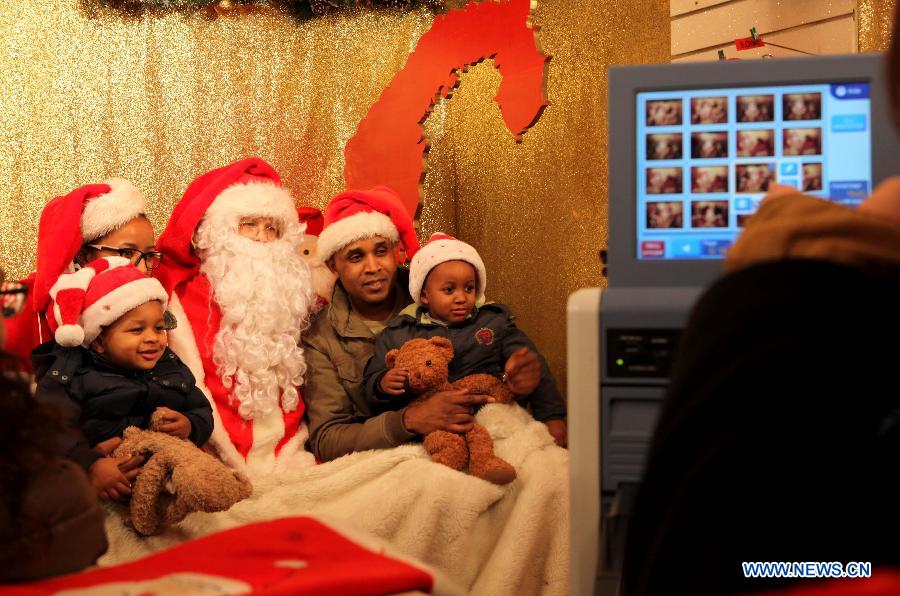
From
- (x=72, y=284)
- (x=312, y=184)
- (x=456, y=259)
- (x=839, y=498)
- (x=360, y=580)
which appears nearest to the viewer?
(x=839, y=498)

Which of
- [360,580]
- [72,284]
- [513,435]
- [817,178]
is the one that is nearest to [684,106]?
[817,178]

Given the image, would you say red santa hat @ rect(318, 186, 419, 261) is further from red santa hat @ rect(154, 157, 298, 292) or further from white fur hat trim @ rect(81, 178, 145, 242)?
white fur hat trim @ rect(81, 178, 145, 242)

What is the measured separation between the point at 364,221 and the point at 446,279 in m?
0.45

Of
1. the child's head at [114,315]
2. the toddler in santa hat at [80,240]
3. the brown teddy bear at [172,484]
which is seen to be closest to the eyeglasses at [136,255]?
the toddler in santa hat at [80,240]

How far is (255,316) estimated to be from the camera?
11.3 ft

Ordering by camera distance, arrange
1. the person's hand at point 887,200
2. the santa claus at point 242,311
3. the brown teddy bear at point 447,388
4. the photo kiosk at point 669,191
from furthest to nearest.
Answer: the santa claus at point 242,311 → the brown teddy bear at point 447,388 → the photo kiosk at point 669,191 → the person's hand at point 887,200

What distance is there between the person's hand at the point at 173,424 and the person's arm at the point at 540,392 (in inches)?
40.2

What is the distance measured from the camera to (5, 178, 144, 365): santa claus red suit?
10.7 ft

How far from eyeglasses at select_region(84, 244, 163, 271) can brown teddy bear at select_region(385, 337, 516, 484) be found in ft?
2.93

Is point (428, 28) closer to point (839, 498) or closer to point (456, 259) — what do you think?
point (456, 259)

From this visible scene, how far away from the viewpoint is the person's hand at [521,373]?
127 inches

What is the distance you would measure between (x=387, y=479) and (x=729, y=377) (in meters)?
2.17

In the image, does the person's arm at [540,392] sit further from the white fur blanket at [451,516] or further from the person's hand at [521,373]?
the white fur blanket at [451,516]

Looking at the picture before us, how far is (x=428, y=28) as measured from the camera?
4.51 metres
